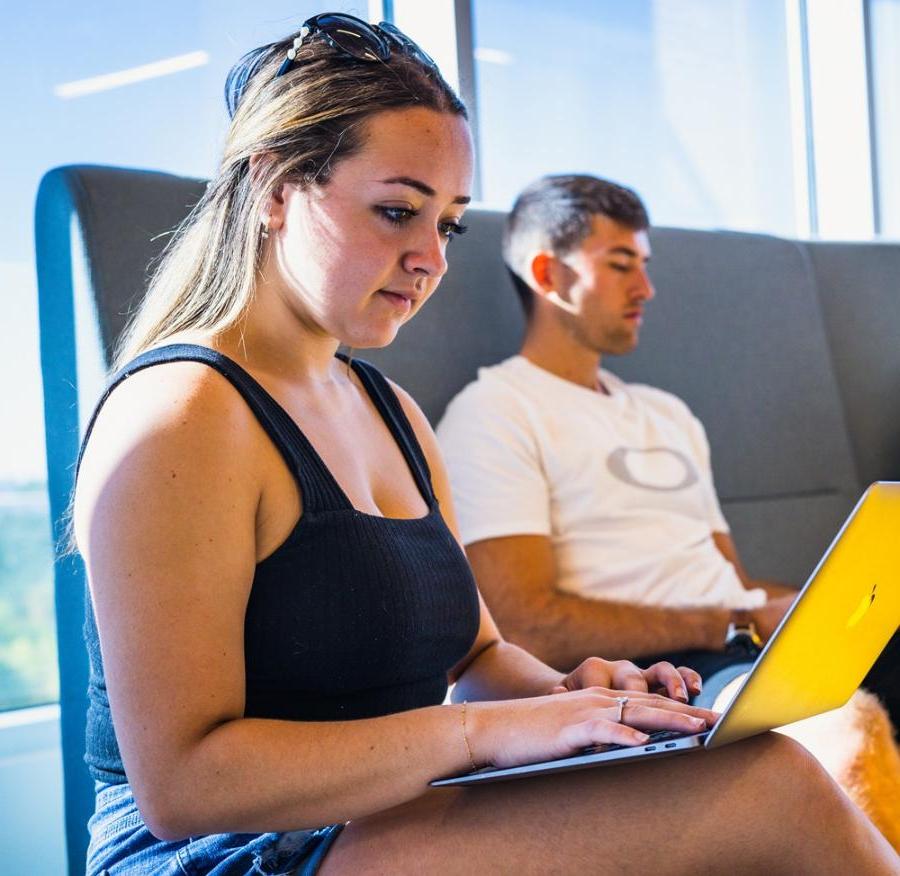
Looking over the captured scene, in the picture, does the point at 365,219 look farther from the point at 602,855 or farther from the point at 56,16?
the point at 56,16

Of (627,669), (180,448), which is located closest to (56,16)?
(180,448)

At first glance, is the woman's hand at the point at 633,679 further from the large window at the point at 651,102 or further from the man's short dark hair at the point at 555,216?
the large window at the point at 651,102

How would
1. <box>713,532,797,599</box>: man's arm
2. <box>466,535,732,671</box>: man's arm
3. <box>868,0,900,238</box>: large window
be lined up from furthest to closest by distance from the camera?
<box>868,0,900,238</box>: large window → <box>713,532,797,599</box>: man's arm → <box>466,535,732,671</box>: man's arm

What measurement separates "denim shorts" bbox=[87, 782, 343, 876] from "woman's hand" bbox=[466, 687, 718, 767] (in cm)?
15

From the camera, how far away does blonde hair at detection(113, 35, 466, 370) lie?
3.56ft

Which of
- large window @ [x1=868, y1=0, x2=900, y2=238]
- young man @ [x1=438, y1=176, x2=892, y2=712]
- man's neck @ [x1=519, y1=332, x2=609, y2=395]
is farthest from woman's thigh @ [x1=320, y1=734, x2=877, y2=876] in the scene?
large window @ [x1=868, y1=0, x2=900, y2=238]

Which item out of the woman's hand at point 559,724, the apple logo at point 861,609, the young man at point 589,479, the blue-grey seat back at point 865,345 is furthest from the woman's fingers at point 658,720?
the blue-grey seat back at point 865,345

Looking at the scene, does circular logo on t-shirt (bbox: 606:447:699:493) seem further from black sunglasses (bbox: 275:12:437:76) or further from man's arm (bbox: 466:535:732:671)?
black sunglasses (bbox: 275:12:437:76)

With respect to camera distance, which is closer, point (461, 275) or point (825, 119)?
point (461, 275)

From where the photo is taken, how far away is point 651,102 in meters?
3.09

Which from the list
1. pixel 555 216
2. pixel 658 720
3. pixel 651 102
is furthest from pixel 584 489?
pixel 651 102

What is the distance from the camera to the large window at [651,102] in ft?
9.20

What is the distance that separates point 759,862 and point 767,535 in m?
1.62

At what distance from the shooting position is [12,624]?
1921 mm
